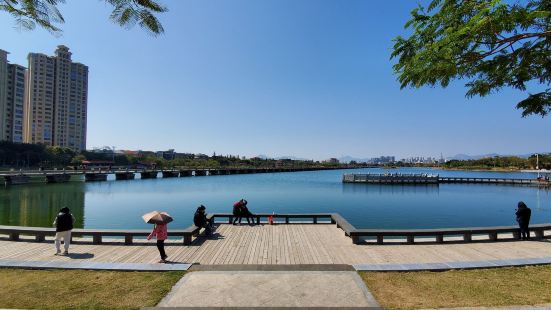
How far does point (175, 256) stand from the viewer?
31.2ft

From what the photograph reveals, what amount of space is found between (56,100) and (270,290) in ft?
577

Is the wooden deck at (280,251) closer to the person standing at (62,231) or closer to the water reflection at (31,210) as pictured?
the person standing at (62,231)

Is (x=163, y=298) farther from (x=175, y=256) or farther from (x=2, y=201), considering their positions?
(x=2, y=201)

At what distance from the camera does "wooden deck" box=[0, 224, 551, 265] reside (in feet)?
30.4

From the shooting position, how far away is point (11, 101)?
128m

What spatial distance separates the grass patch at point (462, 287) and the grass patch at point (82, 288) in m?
4.68

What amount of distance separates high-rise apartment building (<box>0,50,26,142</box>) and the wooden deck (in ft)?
485

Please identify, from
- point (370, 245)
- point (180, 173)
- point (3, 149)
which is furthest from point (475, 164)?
point (3, 149)

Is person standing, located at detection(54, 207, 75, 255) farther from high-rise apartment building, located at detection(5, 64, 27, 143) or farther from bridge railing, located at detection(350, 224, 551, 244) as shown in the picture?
high-rise apartment building, located at detection(5, 64, 27, 143)

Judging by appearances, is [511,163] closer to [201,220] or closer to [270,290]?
[201,220]

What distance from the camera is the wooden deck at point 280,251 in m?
9.26

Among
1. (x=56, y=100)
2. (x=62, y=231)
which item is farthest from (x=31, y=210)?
(x=56, y=100)

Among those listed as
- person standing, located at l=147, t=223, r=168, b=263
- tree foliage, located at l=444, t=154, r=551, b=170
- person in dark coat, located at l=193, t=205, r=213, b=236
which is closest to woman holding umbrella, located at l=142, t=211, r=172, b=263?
person standing, located at l=147, t=223, r=168, b=263

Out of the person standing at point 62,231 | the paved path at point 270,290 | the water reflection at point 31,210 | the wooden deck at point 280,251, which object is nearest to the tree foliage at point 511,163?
the wooden deck at point 280,251
